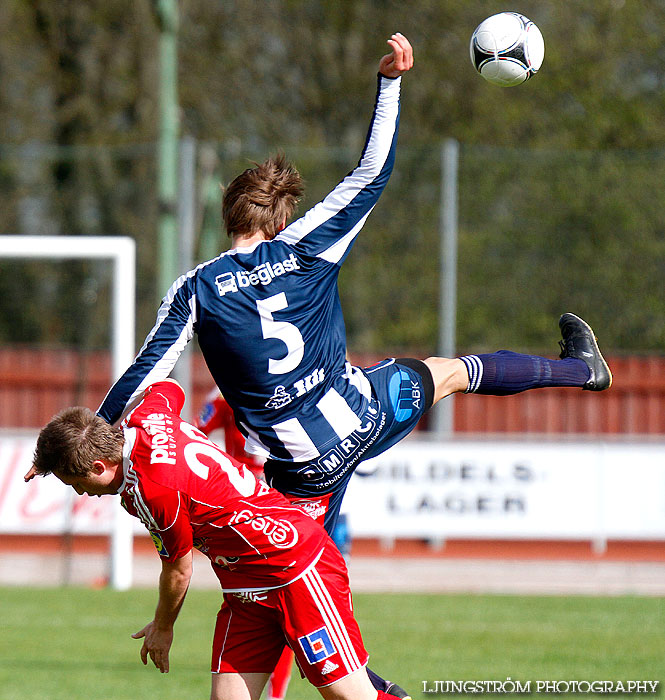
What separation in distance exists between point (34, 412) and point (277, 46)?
10.3 metres

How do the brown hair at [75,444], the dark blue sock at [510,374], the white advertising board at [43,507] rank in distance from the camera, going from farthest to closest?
the white advertising board at [43,507], the dark blue sock at [510,374], the brown hair at [75,444]

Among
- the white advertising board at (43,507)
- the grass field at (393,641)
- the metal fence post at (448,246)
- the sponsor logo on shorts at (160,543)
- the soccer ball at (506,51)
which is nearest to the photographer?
the sponsor logo on shorts at (160,543)

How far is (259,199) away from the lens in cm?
460

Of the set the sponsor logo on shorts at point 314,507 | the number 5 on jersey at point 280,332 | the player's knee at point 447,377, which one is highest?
the number 5 on jersey at point 280,332

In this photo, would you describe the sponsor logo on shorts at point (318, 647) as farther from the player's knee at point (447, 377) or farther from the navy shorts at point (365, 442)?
the player's knee at point (447, 377)

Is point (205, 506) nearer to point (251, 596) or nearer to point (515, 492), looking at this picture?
point (251, 596)

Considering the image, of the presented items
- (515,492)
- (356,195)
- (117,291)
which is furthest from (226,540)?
(515,492)

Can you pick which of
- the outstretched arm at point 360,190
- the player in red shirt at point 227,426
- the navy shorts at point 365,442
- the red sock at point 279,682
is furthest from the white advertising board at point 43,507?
the outstretched arm at point 360,190

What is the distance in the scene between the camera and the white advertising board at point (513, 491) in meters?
12.8

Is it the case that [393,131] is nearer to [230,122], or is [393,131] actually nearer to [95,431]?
[95,431]

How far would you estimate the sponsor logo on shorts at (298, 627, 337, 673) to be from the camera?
4203mm

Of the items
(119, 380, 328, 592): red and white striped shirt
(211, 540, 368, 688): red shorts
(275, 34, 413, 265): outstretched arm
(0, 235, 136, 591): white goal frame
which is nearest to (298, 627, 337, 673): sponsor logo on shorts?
(211, 540, 368, 688): red shorts

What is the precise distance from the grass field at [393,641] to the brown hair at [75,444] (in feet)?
10.7

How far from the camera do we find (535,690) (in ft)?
22.4
